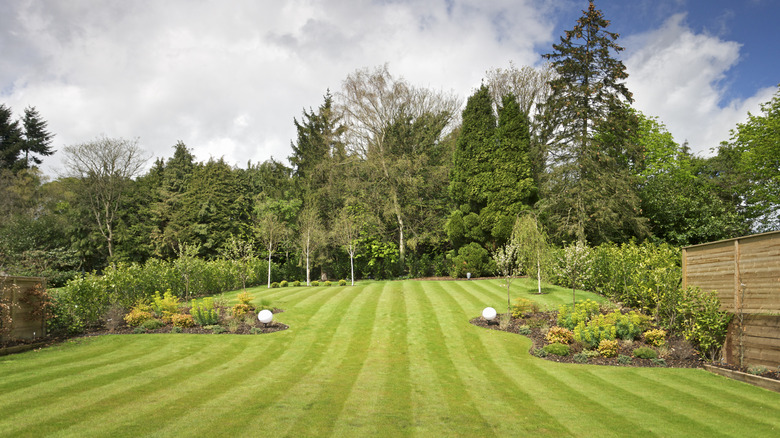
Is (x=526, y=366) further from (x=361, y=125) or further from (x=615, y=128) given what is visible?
(x=361, y=125)

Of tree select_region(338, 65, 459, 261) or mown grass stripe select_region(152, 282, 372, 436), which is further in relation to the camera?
tree select_region(338, 65, 459, 261)

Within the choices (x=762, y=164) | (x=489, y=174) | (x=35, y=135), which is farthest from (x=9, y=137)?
(x=762, y=164)

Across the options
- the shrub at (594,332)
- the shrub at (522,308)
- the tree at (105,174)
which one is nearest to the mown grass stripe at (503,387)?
the shrub at (522,308)

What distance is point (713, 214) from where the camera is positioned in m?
25.7

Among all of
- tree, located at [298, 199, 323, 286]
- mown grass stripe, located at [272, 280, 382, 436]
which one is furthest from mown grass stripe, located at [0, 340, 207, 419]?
tree, located at [298, 199, 323, 286]

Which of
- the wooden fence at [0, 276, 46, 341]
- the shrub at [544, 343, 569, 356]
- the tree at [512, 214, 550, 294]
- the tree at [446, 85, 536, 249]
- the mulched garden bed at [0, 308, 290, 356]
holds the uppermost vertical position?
the tree at [446, 85, 536, 249]

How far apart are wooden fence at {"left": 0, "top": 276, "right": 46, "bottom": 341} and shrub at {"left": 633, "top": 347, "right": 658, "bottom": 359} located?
1722 centimetres

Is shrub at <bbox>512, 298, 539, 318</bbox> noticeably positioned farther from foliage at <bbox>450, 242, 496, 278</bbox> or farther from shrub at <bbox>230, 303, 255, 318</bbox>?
foliage at <bbox>450, 242, 496, 278</bbox>

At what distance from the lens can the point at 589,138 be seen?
2528cm

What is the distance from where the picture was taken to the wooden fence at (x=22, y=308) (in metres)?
11.1

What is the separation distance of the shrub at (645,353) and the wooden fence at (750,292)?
1599 millimetres

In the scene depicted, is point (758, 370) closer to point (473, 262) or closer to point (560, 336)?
point (560, 336)

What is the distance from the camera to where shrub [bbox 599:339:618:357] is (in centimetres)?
1147

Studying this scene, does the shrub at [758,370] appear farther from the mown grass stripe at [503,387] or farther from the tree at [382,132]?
the tree at [382,132]
